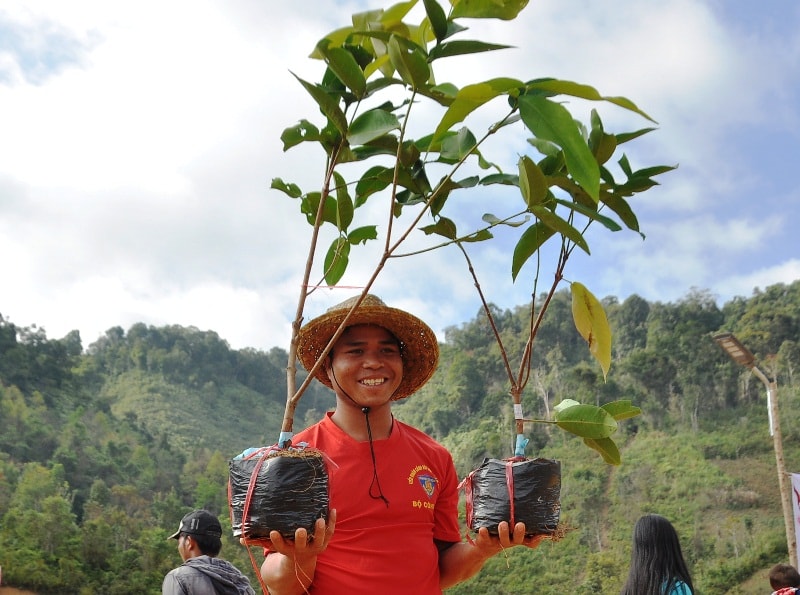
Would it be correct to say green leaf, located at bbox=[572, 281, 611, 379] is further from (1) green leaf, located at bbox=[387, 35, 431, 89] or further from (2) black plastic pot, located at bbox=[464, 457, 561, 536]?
(1) green leaf, located at bbox=[387, 35, 431, 89]

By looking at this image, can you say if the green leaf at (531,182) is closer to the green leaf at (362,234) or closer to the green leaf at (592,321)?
the green leaf at (592,321)

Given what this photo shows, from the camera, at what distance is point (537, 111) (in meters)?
1.05

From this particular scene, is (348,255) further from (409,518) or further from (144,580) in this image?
(144,580)

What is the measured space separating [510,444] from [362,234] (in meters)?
18.2

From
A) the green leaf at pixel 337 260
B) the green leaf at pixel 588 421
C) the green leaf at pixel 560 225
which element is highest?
the green leaf at pixel 337 260

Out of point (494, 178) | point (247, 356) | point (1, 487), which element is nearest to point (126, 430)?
point (1, 487)

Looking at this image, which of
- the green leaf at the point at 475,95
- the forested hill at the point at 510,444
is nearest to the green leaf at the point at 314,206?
the green leaf at the point at 475,95

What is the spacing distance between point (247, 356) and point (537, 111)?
112 ft

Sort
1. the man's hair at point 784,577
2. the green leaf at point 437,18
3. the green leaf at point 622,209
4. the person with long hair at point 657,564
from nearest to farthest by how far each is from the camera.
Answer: the green leaf at point 437,18 < the green leaf at point 622,209 < the person with long hair at point 657,564 < the man's hair at point 784,577

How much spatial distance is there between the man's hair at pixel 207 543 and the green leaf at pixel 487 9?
2068mm

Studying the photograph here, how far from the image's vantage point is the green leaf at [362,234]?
1625 mm

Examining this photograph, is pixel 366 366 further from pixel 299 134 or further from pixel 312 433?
pixel 299 134

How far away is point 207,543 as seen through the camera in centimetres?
266

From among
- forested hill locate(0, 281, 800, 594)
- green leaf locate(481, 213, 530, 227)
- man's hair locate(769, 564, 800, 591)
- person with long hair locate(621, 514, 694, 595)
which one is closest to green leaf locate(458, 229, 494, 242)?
green leaf locate(481, 213, 530, 227)
